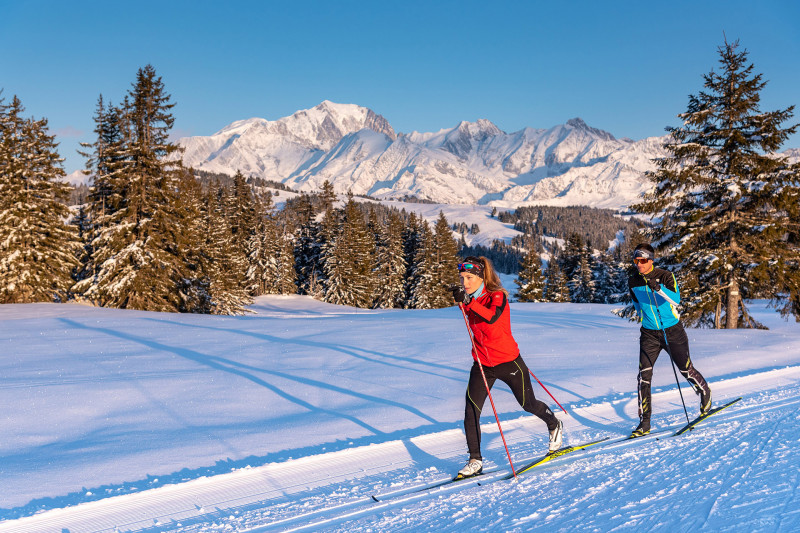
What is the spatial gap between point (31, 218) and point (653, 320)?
28.4 metres

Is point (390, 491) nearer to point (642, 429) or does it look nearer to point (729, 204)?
point (642, 429)

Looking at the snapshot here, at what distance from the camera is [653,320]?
641 cm

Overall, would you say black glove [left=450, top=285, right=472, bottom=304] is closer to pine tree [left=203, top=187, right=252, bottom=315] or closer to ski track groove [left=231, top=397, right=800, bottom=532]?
ski track groove [left=231, top=397, right=800, bottom=532]

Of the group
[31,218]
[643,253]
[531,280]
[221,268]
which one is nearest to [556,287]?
[531,280]

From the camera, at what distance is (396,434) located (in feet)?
21.7

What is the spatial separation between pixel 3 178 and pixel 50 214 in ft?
8.30

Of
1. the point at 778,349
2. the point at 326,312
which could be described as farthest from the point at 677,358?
the point at 326,312

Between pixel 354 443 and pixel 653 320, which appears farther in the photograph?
pixel 653 320

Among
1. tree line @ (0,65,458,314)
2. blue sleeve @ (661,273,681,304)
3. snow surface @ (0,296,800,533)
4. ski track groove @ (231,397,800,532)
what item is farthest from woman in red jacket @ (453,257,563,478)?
tree line @ (0,65,458,314)

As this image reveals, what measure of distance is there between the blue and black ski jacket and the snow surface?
143 cm

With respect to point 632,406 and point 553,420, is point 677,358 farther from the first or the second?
point 553,420

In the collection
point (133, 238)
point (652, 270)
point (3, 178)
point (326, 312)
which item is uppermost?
point (3, 178)

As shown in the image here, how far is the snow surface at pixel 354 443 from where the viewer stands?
413 cm

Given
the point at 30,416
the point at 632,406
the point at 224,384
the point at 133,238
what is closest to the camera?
the point at 30,416
